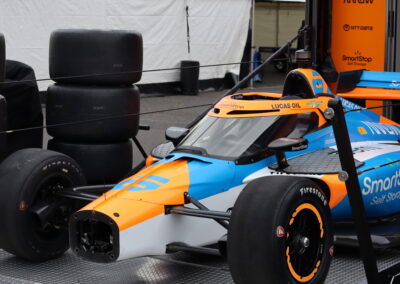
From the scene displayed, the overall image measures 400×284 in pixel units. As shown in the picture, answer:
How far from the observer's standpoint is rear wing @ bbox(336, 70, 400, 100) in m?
6.66

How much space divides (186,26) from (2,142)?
1159 cm

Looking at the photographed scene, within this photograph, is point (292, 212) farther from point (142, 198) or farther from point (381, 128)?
point (381, 128)

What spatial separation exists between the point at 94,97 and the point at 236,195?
6.97 ft

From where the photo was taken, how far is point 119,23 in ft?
49.6

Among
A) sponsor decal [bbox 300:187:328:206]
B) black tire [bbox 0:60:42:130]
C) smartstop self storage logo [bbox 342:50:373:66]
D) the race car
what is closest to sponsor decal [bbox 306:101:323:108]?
the race car

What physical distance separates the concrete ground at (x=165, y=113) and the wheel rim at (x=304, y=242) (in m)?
4.48

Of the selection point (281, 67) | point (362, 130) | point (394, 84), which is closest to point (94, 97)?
point (362, 130)

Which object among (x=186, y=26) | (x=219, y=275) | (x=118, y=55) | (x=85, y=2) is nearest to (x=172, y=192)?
(x=219, y=275)

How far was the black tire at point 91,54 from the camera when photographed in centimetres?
670

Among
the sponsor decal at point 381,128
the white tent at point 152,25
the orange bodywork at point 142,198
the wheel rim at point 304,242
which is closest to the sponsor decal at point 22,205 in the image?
the orange bodywork at point 142,198

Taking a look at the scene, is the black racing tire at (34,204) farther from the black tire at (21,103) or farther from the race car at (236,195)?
the black tire at (21,103)

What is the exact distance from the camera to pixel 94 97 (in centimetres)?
671

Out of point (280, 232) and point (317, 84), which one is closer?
point (280, 232)

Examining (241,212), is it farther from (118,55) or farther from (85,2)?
(85,2)
